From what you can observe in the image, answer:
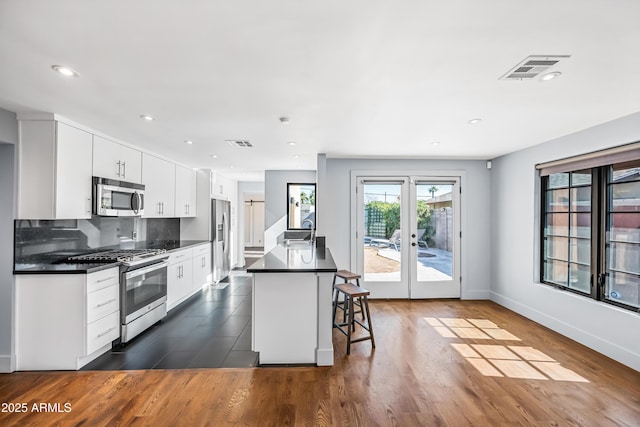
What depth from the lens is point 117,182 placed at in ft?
11.6

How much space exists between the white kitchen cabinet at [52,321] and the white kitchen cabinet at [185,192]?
242 centimetres

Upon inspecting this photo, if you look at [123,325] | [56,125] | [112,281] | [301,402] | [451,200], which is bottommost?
[301,402]

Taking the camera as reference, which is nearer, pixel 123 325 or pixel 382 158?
pixel 123 325

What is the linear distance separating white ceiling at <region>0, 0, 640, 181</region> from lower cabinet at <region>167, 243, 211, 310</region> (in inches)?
79.8

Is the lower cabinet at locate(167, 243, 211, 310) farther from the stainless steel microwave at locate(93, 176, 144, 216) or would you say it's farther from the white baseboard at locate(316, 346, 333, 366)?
the white baseboard at locate(316, 346, 333, 366)

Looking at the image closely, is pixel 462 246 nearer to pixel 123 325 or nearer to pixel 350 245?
pixel 350 245

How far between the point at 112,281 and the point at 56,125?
61.3 inches

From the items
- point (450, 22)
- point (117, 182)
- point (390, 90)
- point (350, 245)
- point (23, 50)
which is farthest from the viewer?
point (350, 245)

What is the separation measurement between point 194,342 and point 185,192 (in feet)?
9.56

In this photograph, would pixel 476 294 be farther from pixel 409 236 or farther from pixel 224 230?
pixel 224 230

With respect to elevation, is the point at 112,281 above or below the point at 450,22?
below

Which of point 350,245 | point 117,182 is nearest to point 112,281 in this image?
point 117,182

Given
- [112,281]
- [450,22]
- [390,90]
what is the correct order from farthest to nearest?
1. [112,281]
2. [390,90]
3. [450,22]

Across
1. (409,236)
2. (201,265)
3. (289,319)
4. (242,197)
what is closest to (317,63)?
(289,319)
